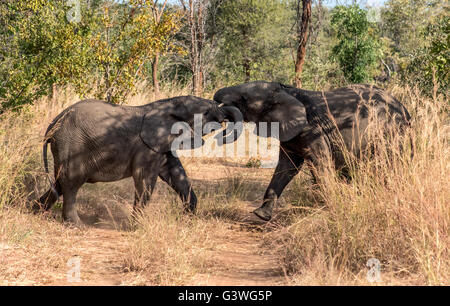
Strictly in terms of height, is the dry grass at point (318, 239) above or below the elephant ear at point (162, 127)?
below

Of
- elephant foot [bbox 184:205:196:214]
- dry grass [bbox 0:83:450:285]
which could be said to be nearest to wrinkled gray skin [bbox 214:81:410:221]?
elephant foot [bbox 184:205:196:214]

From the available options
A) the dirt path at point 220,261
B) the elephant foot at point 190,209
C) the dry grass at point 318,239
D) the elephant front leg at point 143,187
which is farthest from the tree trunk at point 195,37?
the dry grass at point 318,239

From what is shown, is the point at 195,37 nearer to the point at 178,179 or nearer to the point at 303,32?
the point at 303,32

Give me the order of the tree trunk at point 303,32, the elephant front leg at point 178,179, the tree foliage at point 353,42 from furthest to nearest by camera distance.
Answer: the tree foliage at point 353,42 → the tree trunk at point 303,32 → the elephant front leg at point 178,179

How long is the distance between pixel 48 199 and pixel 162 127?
170cm

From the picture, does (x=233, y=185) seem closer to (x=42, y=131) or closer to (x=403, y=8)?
(x=42, y=131)

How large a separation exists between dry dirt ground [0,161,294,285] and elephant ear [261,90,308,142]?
1.27m

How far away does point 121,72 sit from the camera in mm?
9234

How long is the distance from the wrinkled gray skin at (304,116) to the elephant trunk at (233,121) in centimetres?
18

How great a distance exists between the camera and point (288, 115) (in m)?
6.66

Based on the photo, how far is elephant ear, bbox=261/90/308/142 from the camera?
663 cm

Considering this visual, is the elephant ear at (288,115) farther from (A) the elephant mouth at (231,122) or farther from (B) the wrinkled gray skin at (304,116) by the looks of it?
(A) the elephant mouth at (231,122)

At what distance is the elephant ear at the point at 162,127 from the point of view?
6293 millimetres

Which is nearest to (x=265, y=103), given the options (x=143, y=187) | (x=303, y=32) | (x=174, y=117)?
(x=174, y=117)
